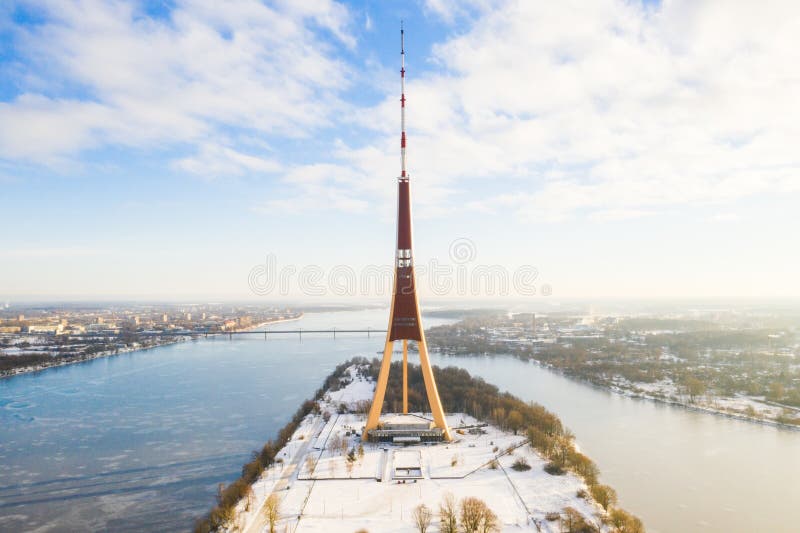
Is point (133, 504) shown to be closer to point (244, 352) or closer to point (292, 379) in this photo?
point (292, 379)

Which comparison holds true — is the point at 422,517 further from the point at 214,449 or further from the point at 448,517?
the point at 214,449

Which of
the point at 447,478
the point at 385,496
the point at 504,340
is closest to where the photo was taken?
the point at 385,496

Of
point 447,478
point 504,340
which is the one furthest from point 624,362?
point 447,478

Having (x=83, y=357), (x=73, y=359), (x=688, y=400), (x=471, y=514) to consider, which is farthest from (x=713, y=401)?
(x=83, y=357)

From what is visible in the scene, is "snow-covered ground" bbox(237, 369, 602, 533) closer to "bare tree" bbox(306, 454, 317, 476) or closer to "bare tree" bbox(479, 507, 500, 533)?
"bare tree" bbox(306, 454, 317, 476)

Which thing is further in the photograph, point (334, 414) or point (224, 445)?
point (334, 414)

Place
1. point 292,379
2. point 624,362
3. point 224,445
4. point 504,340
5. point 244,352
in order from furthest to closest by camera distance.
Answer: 1. point 504,340
2. point 244,352
3. point 624,362
4. point 292,379
5. point 224,445
